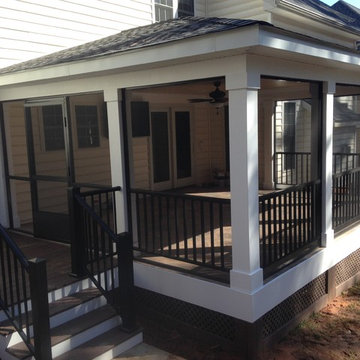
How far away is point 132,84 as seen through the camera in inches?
183

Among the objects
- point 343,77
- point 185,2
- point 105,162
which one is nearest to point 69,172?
point 105,162

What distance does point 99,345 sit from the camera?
13.0 ft

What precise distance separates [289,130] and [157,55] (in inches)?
294

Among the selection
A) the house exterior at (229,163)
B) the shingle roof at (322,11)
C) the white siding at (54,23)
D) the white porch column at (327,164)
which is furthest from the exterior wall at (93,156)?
the white porch column at (327,164)

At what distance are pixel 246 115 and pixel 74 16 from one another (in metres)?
4.66

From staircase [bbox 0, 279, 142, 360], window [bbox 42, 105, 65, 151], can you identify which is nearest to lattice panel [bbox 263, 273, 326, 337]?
staircase [bbox 0, 279, 142, 360]

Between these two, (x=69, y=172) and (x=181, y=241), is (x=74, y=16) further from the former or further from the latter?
(x=181, y=241)

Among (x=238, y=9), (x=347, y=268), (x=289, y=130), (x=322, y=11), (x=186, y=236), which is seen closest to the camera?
(x=186, y=236)

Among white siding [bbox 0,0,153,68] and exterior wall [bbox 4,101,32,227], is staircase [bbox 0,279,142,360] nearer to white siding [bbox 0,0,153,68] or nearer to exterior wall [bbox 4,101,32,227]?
exterior wall [bbox 4,101,32,227]

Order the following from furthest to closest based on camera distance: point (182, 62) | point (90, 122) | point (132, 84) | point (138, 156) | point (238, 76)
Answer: point (138, 156), point (90, 122), point (132, 84), point (182, 62), point (238, 76)

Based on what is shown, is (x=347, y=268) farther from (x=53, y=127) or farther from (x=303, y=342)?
(x=53, y=127)

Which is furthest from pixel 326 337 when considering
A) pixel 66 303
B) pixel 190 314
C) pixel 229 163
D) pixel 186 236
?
pixel 66 303

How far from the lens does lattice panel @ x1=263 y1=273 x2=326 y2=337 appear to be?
4320mm

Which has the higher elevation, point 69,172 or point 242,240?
point 69,172
